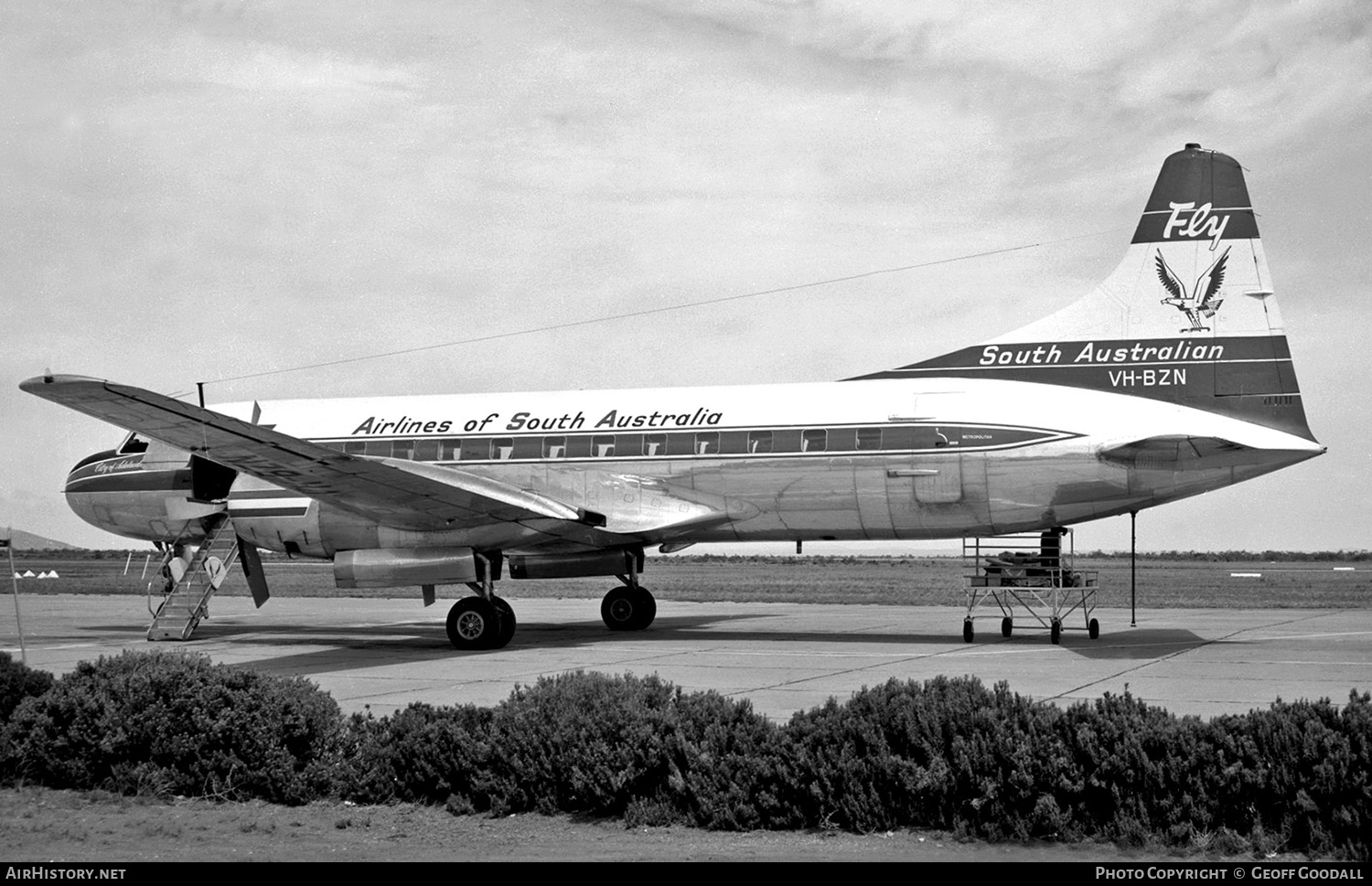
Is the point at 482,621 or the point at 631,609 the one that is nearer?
the point at 482,621

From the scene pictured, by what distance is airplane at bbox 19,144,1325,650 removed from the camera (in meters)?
19.8

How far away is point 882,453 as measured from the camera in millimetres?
20984

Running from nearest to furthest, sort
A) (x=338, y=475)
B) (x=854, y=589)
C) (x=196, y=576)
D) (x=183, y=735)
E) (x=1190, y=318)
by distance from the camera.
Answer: (x=183, y=735) < (x=338, y=475) < (x=1190, y=318) < (x=196, y=576) < (x=854, y=589)

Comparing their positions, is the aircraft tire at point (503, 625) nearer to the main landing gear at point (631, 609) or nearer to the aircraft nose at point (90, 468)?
the main landing gear at point (631, 609)

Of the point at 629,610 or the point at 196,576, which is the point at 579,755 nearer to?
the point at 629,610

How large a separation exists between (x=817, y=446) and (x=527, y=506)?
5.01 meters

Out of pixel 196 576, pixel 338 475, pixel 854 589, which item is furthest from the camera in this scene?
pixel 854 589

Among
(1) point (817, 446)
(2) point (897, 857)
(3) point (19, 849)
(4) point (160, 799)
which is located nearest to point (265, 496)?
(1) point (817, 446)

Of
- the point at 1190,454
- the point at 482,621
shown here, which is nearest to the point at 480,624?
the point at 482,621

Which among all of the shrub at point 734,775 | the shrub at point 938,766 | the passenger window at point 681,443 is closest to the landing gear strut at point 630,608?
the passenger window at point 681,443

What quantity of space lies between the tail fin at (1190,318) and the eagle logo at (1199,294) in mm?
15

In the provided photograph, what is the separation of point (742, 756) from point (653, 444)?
13.9m

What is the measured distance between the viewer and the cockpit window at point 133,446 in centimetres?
2582

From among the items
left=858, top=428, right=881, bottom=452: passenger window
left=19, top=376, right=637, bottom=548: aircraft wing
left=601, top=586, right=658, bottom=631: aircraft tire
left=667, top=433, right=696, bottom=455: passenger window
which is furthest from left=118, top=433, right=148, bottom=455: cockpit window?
left=858, top=428, right=881, bottom=452: passenger window
